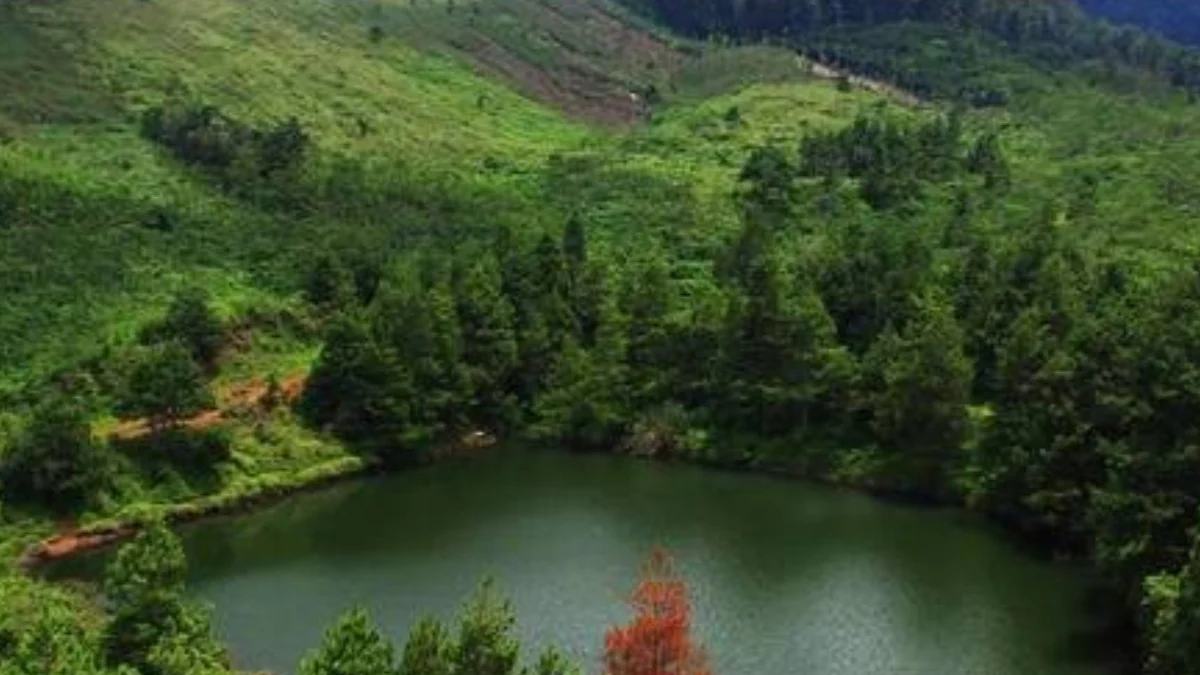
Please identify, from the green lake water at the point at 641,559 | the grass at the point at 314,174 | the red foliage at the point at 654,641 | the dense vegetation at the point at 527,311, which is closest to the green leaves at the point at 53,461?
the dense vegetation at the point at 527,311

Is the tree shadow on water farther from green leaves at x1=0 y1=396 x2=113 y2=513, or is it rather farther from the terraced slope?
the terraced slope

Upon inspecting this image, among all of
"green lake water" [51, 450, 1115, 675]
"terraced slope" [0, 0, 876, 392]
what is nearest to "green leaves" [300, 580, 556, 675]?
"green lake water" [51, 450, 1115, 675]

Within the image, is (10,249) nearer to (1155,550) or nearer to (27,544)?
(27,544)

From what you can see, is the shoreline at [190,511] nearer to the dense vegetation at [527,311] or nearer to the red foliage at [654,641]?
the dense vegetation at [527,311]

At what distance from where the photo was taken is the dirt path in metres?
97.9

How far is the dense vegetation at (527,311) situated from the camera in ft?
261

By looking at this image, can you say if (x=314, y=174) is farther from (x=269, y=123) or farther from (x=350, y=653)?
(x=350, y=653)

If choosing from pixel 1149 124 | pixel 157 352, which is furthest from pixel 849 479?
pixel 1149 124

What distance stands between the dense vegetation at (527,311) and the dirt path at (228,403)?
287mm

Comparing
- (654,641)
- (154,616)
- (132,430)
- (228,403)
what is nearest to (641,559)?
(228,403)

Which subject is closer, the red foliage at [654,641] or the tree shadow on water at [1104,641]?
the red foliage at [654,641]

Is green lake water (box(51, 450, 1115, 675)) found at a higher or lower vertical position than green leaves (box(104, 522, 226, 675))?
lower

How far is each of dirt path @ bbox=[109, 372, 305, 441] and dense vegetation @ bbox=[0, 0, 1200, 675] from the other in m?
0.29

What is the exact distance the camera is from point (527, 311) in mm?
116938
